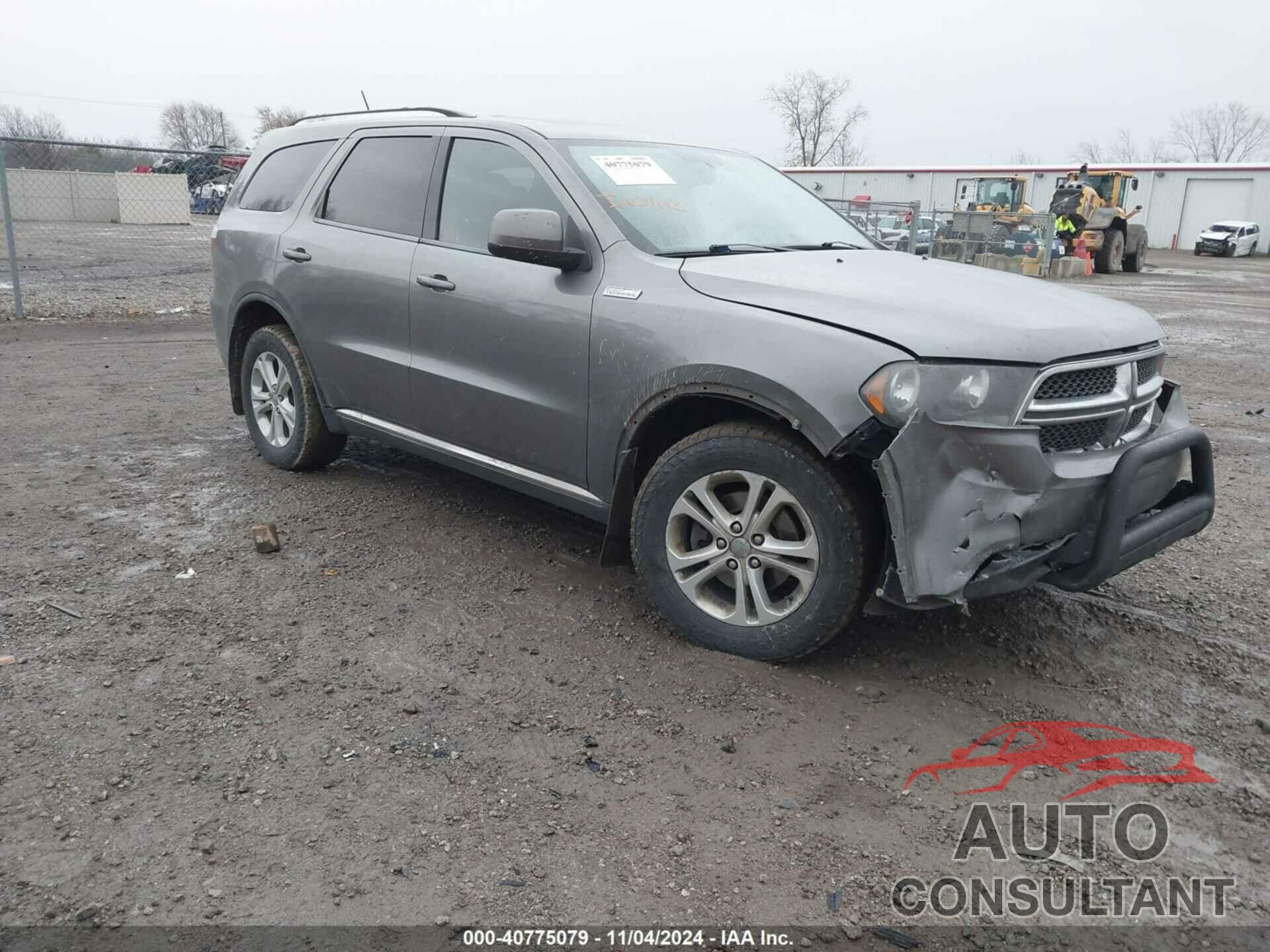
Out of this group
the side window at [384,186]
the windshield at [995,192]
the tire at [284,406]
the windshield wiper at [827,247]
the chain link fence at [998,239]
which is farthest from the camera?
the windshield at [995,192]

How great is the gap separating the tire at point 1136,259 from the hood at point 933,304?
2758cm

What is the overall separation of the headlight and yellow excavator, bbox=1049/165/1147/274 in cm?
2450

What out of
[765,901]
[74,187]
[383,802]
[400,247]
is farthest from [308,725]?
[74,187]

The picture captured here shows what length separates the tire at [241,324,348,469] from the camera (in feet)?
17.3

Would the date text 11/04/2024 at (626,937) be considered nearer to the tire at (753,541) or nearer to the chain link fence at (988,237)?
the tire at (753,541)

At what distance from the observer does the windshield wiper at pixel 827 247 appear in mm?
4186

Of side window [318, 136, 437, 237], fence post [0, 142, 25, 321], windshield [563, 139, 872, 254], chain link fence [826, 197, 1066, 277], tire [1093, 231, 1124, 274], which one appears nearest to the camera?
windshield [563, 139, 872, 254]

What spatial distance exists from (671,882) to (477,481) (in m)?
3.44

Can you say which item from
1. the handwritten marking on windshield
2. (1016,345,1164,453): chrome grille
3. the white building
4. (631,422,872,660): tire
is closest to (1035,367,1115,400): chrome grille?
(1016,345,1164,453): chrome grille

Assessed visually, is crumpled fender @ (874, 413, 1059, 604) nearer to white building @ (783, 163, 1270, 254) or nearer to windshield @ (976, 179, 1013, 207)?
windshield @ (976, 179, 1013, 207)

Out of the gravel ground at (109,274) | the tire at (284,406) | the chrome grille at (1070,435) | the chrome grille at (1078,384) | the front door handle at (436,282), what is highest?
the front door handle at (436,282)

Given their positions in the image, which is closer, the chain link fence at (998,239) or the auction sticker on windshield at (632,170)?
the auction sticker on windshield at (632,170)

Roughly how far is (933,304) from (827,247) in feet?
3.81

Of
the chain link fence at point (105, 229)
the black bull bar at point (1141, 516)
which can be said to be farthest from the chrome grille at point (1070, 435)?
the chain link fence at point (105, 229)
